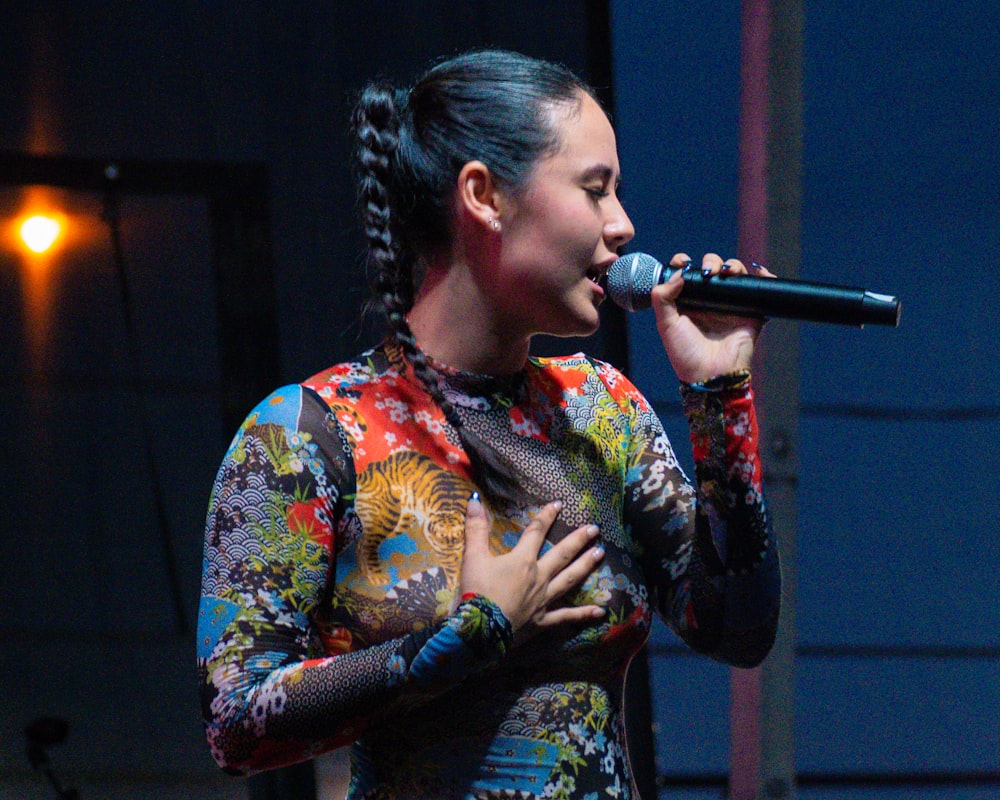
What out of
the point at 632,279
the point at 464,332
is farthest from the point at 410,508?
the point at 632,279

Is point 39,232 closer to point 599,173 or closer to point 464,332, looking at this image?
point 464,332

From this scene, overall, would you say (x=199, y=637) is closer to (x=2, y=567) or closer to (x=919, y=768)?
(x=2, y=567)

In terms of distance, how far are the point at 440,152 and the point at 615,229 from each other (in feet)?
0.66

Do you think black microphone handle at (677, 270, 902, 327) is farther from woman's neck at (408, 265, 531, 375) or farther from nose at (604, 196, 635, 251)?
woman's neck at (408, 265, 531, 375)

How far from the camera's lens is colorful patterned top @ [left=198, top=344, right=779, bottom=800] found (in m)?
0.97

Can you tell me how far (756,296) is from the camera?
3.53ft

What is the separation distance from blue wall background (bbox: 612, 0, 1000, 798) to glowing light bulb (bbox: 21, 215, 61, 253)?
1.36 m

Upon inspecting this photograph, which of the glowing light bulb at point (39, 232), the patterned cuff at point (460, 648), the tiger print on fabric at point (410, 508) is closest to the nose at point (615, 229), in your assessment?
the tiger print on fabric at point (410, 508)

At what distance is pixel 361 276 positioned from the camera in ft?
7.66

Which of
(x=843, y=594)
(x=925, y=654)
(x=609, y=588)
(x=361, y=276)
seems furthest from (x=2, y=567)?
(x=925, y=654)

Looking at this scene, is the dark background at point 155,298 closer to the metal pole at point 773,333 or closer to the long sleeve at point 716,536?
the metal pole at point 773,333

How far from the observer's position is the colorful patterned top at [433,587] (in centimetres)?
97

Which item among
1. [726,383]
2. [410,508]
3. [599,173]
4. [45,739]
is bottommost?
[45,739]

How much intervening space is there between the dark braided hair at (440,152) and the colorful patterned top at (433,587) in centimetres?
3
